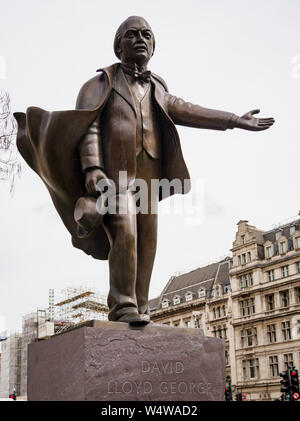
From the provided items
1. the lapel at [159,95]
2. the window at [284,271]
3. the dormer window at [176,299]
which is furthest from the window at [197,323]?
the lapel at [159,95]

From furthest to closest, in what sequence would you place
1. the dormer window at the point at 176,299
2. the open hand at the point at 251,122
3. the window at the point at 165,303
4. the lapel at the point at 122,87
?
the window at the point at 165,303, the dormer window at the point at 176,299, the open hand at the point at 251,122, the lapel at the point at 122,87

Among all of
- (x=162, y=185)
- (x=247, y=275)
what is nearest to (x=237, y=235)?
(x=247, y=275)

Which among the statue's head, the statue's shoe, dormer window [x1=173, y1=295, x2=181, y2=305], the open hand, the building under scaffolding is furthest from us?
dormer window [x1=173, y1=295, x2=181, y2=305]

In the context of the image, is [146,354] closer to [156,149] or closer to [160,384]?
[160,384]

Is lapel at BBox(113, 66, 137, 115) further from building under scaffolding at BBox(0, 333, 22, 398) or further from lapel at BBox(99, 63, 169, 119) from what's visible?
building under scaffolding at BBox(0, 333, 22, 398)

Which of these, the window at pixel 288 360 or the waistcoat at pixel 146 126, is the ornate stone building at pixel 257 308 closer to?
the window at pixel 288 360

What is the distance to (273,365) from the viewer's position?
151 feet

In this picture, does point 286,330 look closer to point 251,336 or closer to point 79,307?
point 251,336

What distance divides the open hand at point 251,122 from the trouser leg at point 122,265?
134 centimetres

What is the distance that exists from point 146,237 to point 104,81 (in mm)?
1309

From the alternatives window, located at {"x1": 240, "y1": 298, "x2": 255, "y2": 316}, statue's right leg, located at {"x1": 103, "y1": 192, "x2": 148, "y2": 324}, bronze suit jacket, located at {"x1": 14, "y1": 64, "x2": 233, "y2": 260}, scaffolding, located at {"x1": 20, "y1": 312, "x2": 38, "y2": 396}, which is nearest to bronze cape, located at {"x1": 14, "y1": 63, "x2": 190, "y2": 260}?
bronze suit jacket, located at {"x1": 14, "y1": 64, "x2": 233, "y2": 260}

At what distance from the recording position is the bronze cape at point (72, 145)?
13.3 ft

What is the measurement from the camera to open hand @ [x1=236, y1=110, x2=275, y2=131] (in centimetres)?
455

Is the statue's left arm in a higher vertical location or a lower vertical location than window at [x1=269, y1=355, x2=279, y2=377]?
lower
